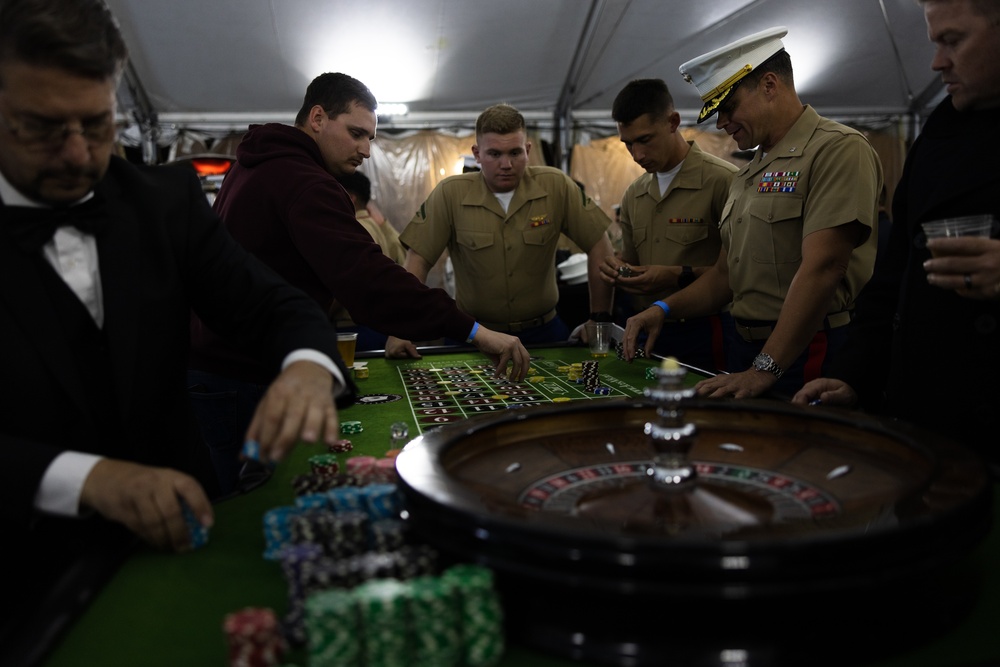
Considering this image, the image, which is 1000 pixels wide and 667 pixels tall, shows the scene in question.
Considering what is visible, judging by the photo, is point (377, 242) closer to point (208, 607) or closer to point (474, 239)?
point (474, 239)

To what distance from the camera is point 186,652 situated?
91cm

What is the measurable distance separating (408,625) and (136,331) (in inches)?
40.0

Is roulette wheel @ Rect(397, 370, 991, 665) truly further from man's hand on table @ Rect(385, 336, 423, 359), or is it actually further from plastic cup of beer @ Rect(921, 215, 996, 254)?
man's hand on table @ Rect(385, 336, 423, 359)

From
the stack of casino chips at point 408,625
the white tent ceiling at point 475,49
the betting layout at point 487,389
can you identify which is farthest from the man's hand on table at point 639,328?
the white tent ceiling at point 475,49

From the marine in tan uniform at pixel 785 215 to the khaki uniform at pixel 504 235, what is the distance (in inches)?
50.6

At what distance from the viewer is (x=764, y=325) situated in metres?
3.26

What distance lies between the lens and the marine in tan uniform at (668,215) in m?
4.06

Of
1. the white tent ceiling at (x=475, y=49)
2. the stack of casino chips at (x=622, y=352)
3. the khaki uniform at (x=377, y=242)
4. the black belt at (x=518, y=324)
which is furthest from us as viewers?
the white tent ceiling at (x=475, y=49)

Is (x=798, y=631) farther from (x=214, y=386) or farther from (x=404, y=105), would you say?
(x=404, y=105)

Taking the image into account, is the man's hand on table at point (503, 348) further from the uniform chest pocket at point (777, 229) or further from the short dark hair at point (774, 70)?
the short dark hair at point (774, 70)

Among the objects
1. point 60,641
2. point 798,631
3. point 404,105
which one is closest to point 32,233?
point 60,641

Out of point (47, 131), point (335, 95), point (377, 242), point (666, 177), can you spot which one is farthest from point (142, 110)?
point (47, 131)

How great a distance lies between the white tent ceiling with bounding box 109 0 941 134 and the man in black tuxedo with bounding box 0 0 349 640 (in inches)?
237

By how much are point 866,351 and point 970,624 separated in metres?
1.27
